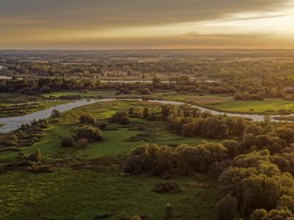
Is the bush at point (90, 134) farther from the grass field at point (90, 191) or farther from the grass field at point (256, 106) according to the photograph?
the grass field at point (256, 106)

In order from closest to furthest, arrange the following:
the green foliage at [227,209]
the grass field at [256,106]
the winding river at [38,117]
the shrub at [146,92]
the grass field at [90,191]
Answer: the green foliage at [227,209]
the grass field at [90,191]
the winding river at [38,117]
the grass field at [256,106]
the shrub at [146,92]

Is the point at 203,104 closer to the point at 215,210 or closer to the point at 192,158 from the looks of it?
the point at 192,158

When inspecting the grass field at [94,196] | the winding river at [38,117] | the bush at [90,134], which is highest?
the bush at [90,134]

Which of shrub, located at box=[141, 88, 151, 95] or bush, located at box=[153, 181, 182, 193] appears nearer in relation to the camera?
bush, located at box=[153, 181, 182, 193]

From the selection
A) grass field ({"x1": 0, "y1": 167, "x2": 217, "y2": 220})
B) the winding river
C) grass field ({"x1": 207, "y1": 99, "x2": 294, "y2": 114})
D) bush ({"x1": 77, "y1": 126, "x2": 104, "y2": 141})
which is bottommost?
grass field ({"x1": 0, "y1": 167, "x2": 217, "y2": 220})

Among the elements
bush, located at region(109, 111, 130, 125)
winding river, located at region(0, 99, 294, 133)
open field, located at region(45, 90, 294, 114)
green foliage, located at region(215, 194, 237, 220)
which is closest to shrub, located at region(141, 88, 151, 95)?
open field, located at region(45, 90, 294, 114)

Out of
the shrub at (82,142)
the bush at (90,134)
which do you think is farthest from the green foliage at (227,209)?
the bush at (90,134)

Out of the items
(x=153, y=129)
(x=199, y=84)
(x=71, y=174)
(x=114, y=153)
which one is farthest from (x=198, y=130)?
(x=199, y=84)

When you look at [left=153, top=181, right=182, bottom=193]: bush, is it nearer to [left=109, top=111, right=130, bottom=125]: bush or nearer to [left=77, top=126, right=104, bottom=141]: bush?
[left=77, top=126, right=104, bottom=141]: bush

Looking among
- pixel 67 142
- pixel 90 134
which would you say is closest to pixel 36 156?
pixel 67 142
